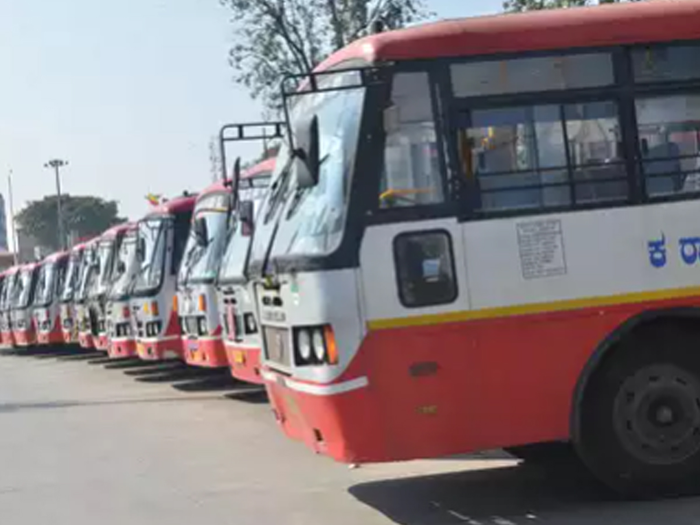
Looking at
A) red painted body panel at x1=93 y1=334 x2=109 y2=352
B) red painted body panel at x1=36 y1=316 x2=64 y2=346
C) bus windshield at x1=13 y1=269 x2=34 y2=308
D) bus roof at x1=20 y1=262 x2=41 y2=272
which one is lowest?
red painted body panel at x1=36 y1=316 x2=64 y2=346

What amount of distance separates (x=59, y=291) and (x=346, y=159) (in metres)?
22.7

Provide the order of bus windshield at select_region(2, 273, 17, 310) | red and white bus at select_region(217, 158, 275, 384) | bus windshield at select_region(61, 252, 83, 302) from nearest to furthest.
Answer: red and white bus at select_region(217, 158, 275, 384)
bus windshield at select_region(61, 252, 83, 302)
bus windshield at select_region(2, 273, 17, 310)

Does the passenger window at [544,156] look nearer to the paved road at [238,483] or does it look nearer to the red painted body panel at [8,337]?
the paved road at [238,483]

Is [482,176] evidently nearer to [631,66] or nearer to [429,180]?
[429,180]

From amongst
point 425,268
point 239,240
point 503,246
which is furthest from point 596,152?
point 239,240

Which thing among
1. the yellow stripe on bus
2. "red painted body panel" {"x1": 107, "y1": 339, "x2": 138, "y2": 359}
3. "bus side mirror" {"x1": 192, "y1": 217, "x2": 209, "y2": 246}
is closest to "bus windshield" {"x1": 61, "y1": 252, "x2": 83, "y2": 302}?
"red painted body panel" {"x1": 107, "y1": 339, "x2": 138, "y2": 359}

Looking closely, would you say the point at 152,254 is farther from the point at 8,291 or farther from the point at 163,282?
the point at 8,291

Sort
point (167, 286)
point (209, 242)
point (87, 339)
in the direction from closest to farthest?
point (209, 242) → point (167, 286) → point (87, 339)

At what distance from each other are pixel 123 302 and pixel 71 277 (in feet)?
27.0

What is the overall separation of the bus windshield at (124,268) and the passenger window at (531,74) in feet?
40.5

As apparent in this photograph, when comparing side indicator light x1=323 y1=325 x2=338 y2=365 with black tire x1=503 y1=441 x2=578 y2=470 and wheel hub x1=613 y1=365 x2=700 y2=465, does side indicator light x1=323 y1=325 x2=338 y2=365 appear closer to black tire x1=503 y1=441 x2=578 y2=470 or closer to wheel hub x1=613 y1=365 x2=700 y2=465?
wheel hub x1=613 y1=365 x2=700 y2=465

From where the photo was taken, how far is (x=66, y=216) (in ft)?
331

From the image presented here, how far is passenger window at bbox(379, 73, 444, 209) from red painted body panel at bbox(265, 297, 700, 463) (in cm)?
82

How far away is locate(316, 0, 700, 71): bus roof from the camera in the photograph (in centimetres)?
722
